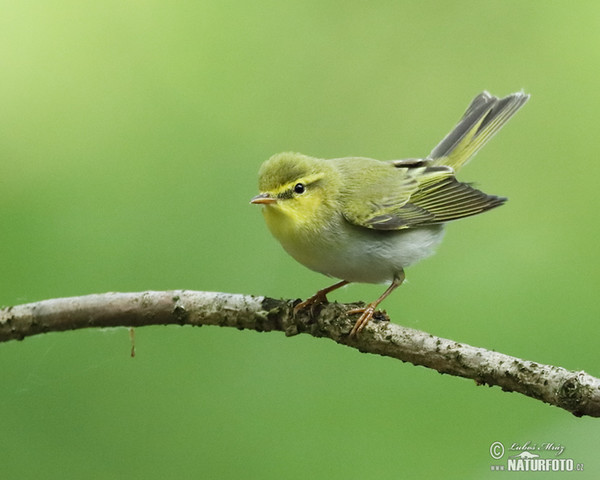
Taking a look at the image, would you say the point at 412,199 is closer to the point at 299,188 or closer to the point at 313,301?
the point at 299,188

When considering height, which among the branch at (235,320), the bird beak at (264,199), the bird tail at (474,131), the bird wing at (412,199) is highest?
the bird tail at (474,131)

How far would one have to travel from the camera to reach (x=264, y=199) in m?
3.18

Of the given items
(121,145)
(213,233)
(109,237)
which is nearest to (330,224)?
(213,233)

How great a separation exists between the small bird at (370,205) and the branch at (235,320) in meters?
0.08

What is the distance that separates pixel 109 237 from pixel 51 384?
0.84 m

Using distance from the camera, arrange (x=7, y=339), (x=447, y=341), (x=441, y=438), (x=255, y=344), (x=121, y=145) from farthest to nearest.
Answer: (x=121, y=145) < (x=255, y=344) < (x=441, y=438) < (x=7, y=339) < (x=447, y=341)

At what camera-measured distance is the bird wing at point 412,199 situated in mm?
→ 3516

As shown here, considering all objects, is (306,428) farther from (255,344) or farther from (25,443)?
(25,443)

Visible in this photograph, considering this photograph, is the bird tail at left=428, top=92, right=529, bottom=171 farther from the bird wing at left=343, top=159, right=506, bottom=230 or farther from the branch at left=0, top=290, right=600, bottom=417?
the branch at left=0, top=290, right=600, bottom=417

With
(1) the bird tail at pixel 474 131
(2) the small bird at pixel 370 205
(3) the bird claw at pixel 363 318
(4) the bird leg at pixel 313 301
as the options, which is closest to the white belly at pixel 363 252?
(2) the small bird at pixel 370 205

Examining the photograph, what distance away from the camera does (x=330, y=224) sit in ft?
11.1

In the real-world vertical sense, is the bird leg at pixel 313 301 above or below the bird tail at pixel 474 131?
below

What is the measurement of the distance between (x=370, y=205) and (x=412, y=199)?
342 mm

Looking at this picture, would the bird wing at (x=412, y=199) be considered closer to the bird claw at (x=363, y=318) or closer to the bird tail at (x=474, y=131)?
the bird tail at (x=474, y=131)
